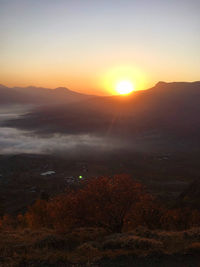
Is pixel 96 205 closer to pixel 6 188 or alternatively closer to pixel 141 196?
pixel 141 196

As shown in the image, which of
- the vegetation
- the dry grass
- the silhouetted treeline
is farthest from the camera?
the silhouetted treeline

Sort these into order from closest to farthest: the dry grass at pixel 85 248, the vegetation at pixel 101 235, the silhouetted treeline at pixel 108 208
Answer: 1. the dry grass at pixel 85 248
2. the vegetation at pixel 101 235
3. the silhouetted treeline at pixel 108 208

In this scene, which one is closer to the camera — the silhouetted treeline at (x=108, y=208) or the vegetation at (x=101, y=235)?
the vegetation at (x=101, y=235)

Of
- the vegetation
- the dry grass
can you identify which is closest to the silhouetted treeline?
the vegetation

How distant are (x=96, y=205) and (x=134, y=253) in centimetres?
1141

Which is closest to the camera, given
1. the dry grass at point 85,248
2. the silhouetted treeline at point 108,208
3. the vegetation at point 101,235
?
the dry grass at point 85,248

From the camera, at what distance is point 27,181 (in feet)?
611

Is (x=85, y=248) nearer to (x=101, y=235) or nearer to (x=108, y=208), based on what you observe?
(x=101, y=235)

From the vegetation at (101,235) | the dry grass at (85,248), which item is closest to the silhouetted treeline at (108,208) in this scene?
the vegetation at (101,235)

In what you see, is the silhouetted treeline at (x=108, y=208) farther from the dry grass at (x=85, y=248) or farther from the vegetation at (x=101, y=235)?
the dry grass at (x=85, y=248)

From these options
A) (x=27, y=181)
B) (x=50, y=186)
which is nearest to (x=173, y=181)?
(x=50, y=186)

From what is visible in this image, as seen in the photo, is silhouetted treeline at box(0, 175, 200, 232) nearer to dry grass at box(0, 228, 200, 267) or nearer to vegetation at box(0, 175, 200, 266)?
vegetation at box(0, 175, 200, 266)

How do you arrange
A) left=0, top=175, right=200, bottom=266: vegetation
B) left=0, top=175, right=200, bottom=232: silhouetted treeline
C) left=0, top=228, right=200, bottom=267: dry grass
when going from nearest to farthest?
1. left=0, top=228, right=200, bottom=267: dry grass
2. left=0, top=175, right=200, bottom=266: vegetation
3. left=0, top=175, right=200, bottom=232: silhouetted treeline

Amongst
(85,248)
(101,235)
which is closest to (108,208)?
(101,235)
